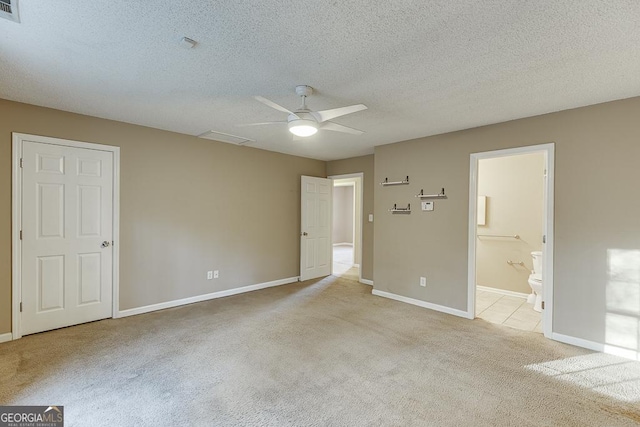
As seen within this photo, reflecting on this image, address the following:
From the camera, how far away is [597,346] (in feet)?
9.79

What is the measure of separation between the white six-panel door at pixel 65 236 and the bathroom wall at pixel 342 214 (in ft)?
30.1

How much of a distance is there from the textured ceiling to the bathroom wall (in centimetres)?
886

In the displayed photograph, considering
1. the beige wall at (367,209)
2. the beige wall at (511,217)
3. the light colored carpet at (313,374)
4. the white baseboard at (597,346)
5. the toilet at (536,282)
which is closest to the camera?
the light colored carpet at (313,374)

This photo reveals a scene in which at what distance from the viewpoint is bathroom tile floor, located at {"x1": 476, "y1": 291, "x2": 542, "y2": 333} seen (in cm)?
369

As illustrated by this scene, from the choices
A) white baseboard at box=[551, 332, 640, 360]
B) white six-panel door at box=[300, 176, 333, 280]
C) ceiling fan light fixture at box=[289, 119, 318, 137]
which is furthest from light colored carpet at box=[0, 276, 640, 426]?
white six-panel door at box=[300, 176, 333, 280]

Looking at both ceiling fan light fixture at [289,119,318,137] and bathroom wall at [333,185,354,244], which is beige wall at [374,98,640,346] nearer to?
ceiling fan light fixture at [289,119,318,137]

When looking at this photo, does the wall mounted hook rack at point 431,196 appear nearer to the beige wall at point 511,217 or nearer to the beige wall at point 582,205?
the beige wall at point 582,205

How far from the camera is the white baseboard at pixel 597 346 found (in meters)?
2.83

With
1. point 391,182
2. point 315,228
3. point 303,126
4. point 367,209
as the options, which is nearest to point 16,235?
point 303,126

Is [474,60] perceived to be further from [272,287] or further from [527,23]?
[272,287]

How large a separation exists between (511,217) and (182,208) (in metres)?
5.25

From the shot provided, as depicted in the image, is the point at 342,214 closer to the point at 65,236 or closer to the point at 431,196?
the point at 431,196

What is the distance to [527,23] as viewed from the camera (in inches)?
69.4

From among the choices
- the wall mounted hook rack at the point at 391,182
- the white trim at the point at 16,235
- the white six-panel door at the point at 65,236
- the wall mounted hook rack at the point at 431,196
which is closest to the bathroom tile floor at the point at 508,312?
the wall mounted hook rack at the point at 431,196
